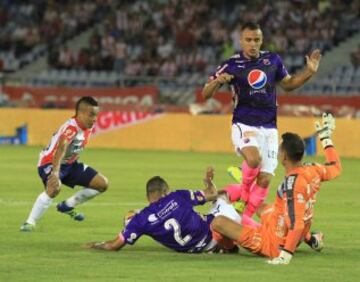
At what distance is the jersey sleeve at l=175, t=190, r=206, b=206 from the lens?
41.8 feet

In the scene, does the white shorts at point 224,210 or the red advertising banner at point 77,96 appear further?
the red advertising banner at point 77,96

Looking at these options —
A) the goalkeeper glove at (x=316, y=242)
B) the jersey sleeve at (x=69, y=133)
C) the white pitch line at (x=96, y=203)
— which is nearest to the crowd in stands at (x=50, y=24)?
the white pitch line at (x=96, y=203)

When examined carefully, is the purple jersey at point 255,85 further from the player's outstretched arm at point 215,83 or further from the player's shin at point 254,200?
the player's shin at point 254,200

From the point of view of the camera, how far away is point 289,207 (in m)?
12.1

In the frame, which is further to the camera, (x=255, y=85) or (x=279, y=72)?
(x=279, y=72)

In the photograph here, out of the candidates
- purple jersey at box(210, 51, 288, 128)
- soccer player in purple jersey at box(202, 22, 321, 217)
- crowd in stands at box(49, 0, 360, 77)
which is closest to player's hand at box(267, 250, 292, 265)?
soccer player in purple jersey at box(202, 22, 321, 217)

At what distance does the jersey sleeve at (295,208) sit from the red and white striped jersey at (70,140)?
3701 mm

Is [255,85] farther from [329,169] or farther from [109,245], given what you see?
[109,245]

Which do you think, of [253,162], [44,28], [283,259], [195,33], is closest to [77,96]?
[195,33]

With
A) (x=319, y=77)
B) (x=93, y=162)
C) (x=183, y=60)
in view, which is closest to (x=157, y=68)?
(x=183, y=60)

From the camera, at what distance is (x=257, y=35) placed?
1432cm

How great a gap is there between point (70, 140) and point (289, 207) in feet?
12.6

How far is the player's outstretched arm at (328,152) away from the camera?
12.4 m

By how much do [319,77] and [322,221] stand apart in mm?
21901
